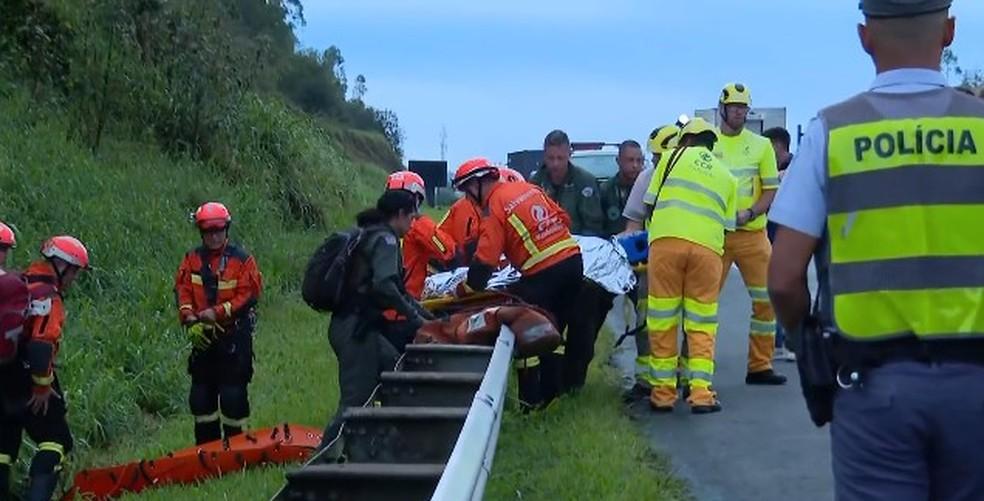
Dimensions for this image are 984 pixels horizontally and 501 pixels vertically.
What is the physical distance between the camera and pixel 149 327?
14766mm

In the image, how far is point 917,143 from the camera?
12.7ft

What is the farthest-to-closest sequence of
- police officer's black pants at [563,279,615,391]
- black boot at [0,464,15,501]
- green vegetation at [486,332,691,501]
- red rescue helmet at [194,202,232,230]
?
red rescue helmet at [194,202,232,230] < police officer's black pants at [563,279,615,391] < black boot at [0,464,15,501] < green vegetation at [486,332,691,501]

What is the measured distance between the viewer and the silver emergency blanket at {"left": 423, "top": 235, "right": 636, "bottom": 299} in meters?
10.5

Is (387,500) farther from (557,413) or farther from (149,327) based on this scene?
(149,327)

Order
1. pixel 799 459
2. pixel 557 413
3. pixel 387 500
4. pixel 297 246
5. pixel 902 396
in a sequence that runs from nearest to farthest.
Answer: pixel 902 396
pixel 387 500
pixel 799 459
pixel 557 413
pixel 297 246

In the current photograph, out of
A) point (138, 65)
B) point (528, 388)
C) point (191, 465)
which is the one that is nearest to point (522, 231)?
point (528, 388)

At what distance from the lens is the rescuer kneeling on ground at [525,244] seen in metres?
9.81

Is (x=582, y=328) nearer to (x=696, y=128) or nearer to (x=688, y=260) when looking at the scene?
(x=688, y=260)

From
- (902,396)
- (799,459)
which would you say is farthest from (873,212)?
(799,459)

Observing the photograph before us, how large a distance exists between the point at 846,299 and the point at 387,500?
2534 millimetres

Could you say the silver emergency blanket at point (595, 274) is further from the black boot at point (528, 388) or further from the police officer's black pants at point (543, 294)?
the black boot at point (528, 388)

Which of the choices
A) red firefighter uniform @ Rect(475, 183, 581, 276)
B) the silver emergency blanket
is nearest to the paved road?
the silver emergency blanket

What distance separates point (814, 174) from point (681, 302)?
6334 mm

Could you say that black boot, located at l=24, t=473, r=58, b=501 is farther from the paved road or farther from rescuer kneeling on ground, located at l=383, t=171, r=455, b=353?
the paved road
